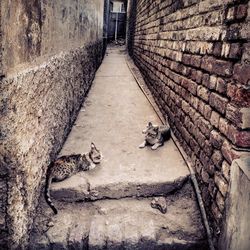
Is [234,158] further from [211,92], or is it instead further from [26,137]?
[26,137]

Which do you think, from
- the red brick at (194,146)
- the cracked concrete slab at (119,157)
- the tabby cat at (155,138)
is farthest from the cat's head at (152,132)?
the red brick at (194,146)

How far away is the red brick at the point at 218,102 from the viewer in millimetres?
2014

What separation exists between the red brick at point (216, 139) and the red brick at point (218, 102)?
0.19m

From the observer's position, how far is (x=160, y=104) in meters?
4.57

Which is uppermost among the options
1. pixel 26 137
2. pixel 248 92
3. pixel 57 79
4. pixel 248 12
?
pixel 248 12

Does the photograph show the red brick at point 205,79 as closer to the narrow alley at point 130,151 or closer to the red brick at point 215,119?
the narrow alley at point 130,151

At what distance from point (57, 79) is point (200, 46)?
5.20 feet

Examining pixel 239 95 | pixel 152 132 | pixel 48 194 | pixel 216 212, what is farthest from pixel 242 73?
pixel 48 194

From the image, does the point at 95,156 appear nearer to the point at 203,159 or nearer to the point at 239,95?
the point at 203,159

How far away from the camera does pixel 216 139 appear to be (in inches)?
83.7

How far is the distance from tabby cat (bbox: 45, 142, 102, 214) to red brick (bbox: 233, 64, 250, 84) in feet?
5.36

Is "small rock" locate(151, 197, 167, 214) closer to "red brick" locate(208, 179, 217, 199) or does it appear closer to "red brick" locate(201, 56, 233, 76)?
"red brick" locate(208, 179, 217, 199)

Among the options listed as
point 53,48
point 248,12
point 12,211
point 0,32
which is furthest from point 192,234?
point 53,48

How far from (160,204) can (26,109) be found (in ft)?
4.67
